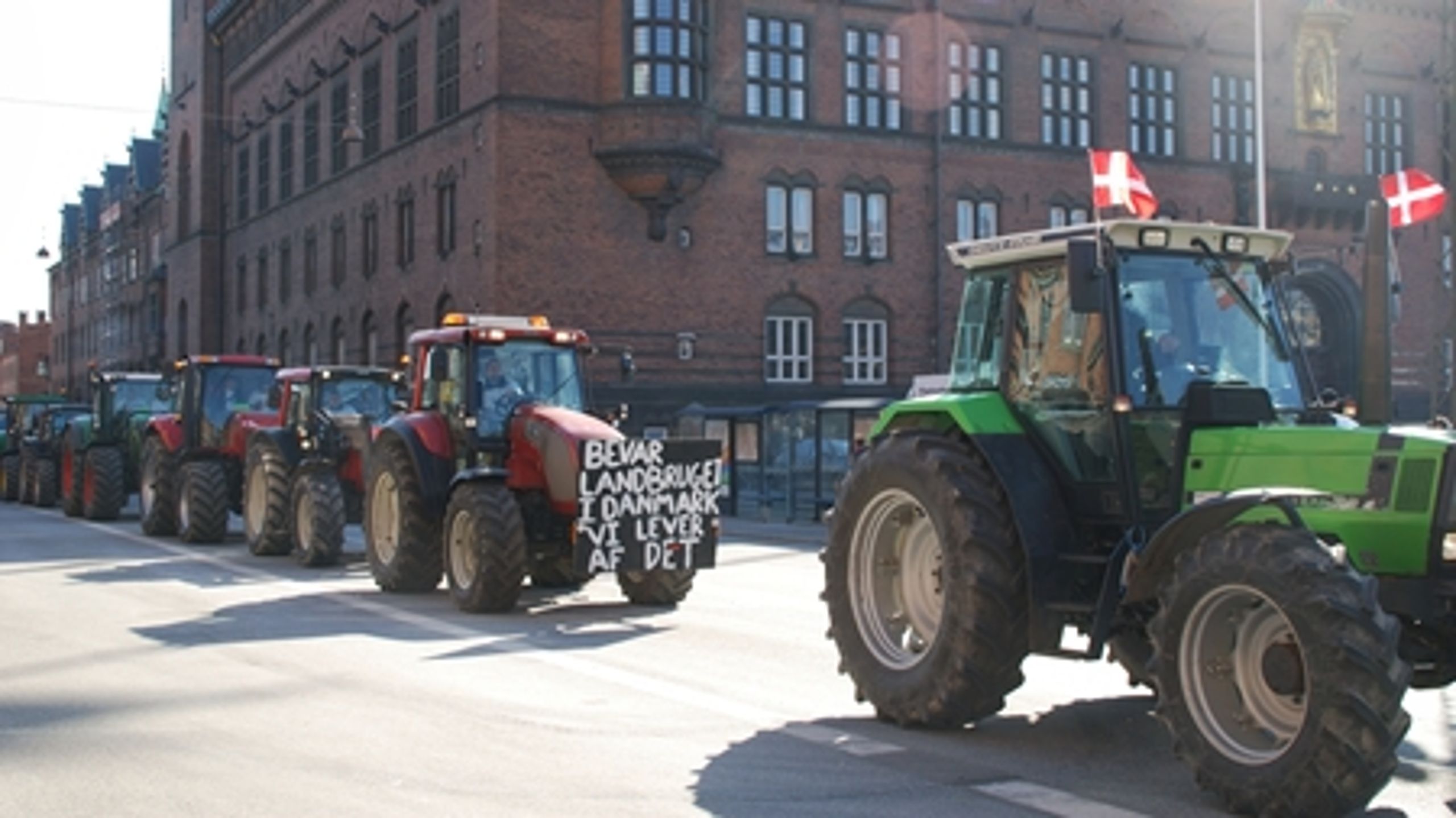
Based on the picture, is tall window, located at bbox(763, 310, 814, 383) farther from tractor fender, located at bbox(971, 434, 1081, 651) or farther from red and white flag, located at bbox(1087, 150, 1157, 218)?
tractor fender, located at bbox(971, 434, 1081, 651)

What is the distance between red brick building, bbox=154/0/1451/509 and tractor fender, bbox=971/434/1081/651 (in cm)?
2456

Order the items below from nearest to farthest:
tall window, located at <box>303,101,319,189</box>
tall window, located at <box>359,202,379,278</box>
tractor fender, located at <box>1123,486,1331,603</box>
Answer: tractor fender, located at <box>1123,486,1331,603</box> → tall window, located at <box>359,202,379,278</box> → tall window, located at <box>303,101,319,189</box>

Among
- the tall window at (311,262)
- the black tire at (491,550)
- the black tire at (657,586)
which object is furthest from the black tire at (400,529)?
the tall window at (311,262)

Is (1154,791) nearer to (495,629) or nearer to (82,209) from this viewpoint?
(495,629)

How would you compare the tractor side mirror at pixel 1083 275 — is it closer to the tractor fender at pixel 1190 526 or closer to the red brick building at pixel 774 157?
the tractor fender at pixel 1190 526

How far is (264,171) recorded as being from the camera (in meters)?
59.8

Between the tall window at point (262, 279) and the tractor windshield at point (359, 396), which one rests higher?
the tall window at point (262, 279)

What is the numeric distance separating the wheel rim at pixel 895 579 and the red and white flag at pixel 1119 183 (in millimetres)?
18898

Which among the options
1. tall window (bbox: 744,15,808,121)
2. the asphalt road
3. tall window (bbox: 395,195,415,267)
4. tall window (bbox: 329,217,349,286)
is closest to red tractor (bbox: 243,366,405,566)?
the asphalt road

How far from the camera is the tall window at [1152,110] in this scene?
48.8 meters

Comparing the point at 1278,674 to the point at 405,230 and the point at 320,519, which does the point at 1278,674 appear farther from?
the point at 405,230

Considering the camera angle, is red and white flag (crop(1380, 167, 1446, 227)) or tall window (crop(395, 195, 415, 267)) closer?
red and white flag (crop(1380, 167, 1446, 227))

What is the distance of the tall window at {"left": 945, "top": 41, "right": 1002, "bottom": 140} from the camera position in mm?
45688

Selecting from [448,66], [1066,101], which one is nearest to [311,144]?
[448,66]
